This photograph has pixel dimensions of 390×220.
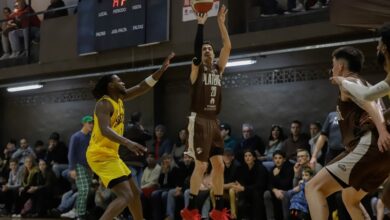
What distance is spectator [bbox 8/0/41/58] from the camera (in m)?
15.0

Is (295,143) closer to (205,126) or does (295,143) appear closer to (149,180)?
(149,180)

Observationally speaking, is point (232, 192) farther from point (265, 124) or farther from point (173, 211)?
point (265, 124)

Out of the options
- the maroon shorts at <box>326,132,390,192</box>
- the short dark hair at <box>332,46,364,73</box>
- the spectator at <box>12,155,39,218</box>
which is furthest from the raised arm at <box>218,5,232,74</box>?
the spectator at <box>12,155,39,218</box>

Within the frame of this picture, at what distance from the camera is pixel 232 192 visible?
9891 mm

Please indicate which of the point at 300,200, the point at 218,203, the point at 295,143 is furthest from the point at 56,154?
the point at 218,203

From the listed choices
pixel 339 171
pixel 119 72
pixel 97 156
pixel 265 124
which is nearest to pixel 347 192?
pixel 339 171

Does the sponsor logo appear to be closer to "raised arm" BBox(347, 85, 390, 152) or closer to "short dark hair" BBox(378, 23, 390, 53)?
"raised arm" BBox(347, 85, 390, 152)

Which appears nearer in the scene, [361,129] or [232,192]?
[361,129]

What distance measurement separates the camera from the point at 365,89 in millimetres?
4371

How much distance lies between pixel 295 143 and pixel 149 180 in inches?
116

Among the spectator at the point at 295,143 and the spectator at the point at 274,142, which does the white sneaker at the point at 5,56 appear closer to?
the spectator at the point at 274,142

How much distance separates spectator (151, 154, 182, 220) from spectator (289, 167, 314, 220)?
266 cm

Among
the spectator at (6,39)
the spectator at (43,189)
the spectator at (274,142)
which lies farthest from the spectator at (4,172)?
the spectator at (274,142)

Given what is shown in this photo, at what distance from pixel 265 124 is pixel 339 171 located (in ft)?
25.1
